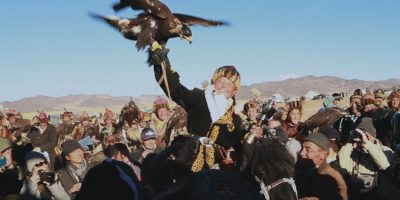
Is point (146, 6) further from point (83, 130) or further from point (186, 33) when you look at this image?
point (83, 130)

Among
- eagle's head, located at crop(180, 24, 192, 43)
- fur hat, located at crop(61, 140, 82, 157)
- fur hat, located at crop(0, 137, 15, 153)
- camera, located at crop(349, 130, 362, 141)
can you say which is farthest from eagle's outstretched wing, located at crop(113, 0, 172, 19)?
fur hat, located at crop(0, 137, 15, 153)

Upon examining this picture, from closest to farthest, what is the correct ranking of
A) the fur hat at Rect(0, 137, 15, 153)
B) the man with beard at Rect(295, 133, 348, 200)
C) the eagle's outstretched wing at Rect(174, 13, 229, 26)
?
the eagle's outstretched wing at Rect(174, 13, 229, 26) → the man with beard at Rect(295, 133, 348, 200) → the fur hat at Rect(0, 137, 15, 153)

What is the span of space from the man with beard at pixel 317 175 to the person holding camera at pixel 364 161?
66 cm

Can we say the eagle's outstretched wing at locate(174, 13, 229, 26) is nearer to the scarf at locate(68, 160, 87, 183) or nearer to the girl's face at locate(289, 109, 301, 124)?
the scarf at locate(68, 160, 87, 183)

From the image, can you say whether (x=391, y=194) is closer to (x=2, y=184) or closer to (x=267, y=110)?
(x=267, y=110)

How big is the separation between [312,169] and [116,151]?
2734mm

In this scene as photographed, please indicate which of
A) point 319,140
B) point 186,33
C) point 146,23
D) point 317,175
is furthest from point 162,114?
point 146,23

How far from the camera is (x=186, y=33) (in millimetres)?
3658

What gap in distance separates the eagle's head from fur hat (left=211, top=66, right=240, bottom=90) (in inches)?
29.3

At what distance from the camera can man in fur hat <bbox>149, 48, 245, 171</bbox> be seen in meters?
4.17

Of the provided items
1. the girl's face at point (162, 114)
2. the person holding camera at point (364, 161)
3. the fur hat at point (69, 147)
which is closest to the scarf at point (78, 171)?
the fur hat at point (69, 147)

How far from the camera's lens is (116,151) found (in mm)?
6723

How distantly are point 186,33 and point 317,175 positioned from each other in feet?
8.04

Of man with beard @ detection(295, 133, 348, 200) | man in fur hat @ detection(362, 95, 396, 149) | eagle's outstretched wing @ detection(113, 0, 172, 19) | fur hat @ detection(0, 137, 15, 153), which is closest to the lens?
eagle's outstretched wing @ detection(113, 0, 172, 19)
